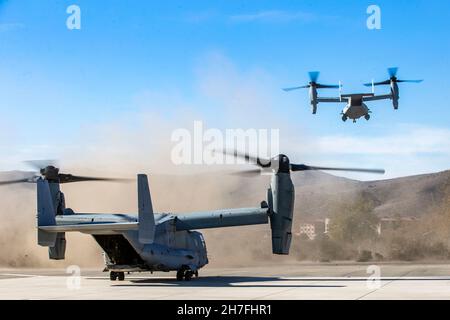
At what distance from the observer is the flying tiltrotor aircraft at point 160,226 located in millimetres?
35781

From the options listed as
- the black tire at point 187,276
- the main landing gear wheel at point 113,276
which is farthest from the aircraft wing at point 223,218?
the main landing gear wheel at point 113,276

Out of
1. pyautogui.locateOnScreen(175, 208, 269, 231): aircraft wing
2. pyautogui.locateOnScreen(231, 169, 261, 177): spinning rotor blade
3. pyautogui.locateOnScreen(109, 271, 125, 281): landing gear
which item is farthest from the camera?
pyautogui.locateOnScreen(109, 271, 125, 281): landing gear

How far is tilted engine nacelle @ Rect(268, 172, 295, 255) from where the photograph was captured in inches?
1539

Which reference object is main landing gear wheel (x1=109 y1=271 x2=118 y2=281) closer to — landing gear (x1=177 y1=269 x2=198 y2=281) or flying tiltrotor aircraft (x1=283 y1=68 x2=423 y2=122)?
landing gear (x1=177 y1=269 x2=198 y2=281)

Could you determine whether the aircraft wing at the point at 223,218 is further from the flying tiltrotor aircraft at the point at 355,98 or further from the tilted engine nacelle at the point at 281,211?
the flying tiltrotor aircraft at the point at 355,98

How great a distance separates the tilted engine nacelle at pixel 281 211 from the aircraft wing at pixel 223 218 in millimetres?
609

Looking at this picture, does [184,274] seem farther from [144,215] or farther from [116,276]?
[144,215]

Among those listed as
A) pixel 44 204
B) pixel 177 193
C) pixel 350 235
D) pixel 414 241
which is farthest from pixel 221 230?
pixel 44 204

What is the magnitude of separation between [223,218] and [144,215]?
7.82 m

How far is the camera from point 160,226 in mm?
41969

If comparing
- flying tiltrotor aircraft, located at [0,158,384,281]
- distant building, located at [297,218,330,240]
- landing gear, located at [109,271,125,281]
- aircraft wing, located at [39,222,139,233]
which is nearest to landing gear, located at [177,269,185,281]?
flying tiltrotor aircraft, located at [0,158,384,281]

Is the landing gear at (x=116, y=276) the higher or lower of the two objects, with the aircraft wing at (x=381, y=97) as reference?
lower

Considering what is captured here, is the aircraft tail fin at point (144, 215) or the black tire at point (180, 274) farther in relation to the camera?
the black tire at point (180, 274)
